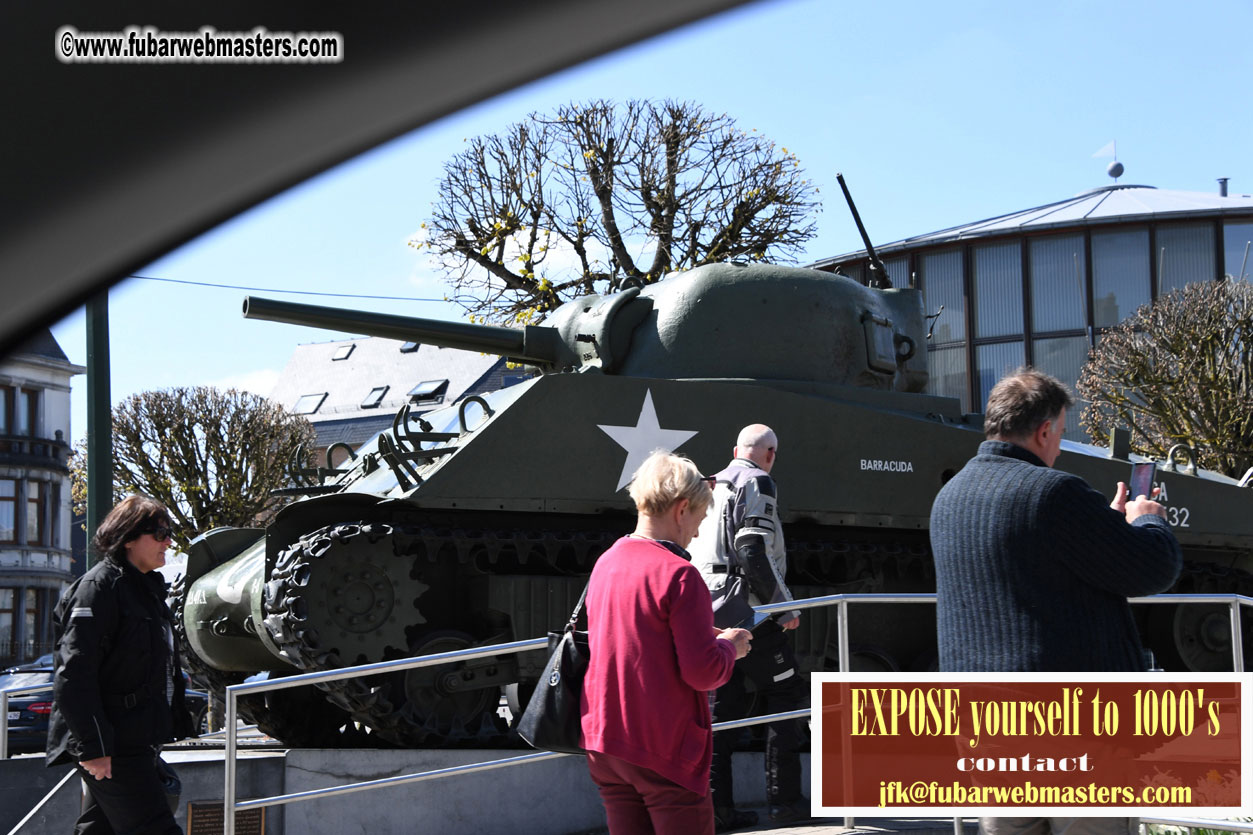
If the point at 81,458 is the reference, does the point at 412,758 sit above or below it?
below

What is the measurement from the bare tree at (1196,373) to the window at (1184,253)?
9.13 m

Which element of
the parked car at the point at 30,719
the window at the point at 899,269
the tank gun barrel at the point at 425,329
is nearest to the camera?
the tank gun barrel at the point at 425,329

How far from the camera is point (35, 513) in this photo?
48562 mm

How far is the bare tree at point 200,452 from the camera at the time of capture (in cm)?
2973

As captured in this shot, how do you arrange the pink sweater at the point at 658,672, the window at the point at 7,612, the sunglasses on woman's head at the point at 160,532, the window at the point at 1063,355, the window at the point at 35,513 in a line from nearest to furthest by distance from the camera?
the pink sweater at the point at 658,672 → the sunglasses on woman's head at the point at 160,532 → the window at the point at 1063,355 → the window at the point at 35,513 → the window at the point at 7,612

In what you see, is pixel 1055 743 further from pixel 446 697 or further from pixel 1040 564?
pixel 446 697

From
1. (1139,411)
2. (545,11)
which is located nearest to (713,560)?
(545,11)

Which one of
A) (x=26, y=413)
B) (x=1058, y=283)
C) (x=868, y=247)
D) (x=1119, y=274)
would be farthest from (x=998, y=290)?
(x=26, y=413)

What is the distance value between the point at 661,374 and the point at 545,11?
8.33 m

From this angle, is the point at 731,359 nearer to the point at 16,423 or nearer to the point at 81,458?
the point at 81,458

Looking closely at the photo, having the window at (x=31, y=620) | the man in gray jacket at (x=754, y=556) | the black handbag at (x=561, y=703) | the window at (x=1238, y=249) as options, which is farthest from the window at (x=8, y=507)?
the black handbag at (x=561, y=703)

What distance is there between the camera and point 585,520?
396 inches

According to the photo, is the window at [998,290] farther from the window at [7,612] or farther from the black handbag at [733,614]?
the window at [7,612]

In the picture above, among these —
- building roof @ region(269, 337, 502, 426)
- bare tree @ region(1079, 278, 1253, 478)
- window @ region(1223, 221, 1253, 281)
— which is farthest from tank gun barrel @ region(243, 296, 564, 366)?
building roof @ region(269, 337, 502, 426)
